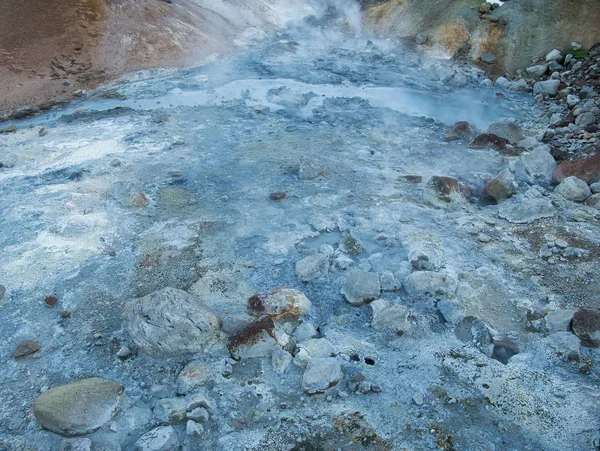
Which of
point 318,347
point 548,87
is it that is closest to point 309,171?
point 318,347

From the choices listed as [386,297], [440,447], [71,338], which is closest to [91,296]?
[71,338]

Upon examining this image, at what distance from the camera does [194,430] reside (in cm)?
294

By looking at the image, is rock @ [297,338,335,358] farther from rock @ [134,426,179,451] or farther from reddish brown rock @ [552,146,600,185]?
reddish brown rock @ [552,146,600,185]

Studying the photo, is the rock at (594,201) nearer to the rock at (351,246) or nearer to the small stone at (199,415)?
the rock at (351,246)

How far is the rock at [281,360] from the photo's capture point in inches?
133

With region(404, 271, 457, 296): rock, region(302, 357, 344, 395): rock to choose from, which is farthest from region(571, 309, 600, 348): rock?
region(302, 357, 344, 395): rock

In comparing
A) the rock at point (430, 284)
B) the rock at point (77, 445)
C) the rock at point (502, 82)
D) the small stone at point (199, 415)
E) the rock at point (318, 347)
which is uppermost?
the rock at point (502, 82)

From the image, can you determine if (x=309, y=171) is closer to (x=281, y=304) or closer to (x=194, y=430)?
(x=281, y=304)

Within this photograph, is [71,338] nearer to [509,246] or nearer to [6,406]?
[6,406]

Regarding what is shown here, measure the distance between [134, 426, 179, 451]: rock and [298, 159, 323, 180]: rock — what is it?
142 inches

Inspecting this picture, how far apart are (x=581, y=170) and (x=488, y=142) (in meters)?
1.36

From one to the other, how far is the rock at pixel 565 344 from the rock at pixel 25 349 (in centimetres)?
411

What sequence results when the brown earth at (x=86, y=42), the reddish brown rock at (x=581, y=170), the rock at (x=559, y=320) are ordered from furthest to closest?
the brown earth at (x=86, y=42) < the reddish brown rock at (x=581, y=170) < the rock at (x=559, y=320)

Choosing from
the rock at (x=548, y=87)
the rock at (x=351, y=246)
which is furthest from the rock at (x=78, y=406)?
the rock at (x=548, y=87)
